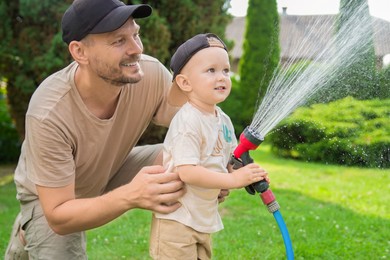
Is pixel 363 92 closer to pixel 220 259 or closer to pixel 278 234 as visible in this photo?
pixel 278 234

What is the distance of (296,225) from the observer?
18.1ft

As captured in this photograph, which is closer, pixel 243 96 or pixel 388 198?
pixel 388 198

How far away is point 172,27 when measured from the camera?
28.8ft

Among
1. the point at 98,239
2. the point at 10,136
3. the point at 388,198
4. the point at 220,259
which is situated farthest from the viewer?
the point at 10,136

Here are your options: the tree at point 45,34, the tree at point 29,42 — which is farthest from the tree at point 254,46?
the tree at point 29,42

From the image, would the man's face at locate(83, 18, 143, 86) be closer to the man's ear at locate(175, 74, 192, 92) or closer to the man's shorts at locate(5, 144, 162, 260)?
the man's ear at locate(175, 74, 192, 92)

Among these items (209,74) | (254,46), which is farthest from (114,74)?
(254,46)

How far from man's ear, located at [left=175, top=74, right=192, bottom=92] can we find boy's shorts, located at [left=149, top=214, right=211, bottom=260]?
1.91 feet

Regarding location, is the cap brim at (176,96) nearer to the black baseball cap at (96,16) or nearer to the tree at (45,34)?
the black baseball cap at (96,16)

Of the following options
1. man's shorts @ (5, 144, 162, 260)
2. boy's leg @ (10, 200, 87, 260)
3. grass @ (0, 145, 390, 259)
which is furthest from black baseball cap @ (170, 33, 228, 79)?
grass @ (0, 145, 390, 259)

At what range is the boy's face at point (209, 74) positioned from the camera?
2574 millimetres

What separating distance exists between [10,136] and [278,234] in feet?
18.8

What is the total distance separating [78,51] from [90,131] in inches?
17.0

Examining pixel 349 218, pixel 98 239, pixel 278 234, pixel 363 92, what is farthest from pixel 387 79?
pixel 98 239
